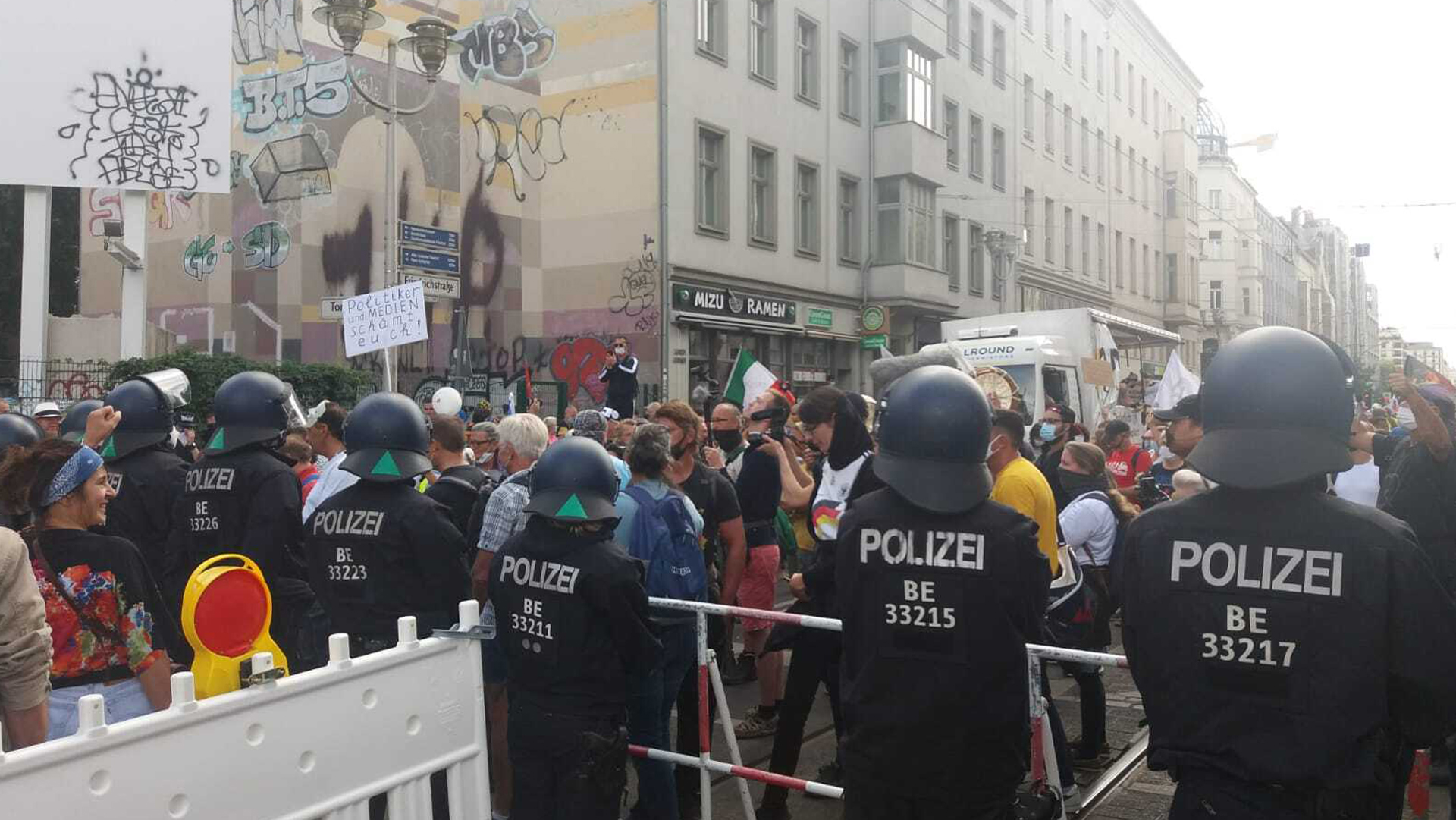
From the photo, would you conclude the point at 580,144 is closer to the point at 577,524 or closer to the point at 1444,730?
the point at 577,524

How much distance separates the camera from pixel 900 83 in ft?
90.1

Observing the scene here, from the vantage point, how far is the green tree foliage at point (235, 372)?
13016mm

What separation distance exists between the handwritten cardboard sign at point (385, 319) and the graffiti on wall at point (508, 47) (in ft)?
46.0

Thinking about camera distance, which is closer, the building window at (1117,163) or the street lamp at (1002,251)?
the street lamp at (1002,251)

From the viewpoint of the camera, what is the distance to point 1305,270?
332ft

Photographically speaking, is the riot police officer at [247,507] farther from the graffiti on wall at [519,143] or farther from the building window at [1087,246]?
the building window at [1087,246]

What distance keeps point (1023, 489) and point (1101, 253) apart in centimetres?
4173

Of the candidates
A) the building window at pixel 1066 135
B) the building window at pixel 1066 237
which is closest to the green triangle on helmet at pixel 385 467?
the building window at pixel 1066 237

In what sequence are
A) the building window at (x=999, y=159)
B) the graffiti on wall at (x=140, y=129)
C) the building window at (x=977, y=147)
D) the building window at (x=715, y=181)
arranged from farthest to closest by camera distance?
the building window at (x=999, y=159)
the building window at (x=977, y=147)
the building window at (x=715, y=181)
the graffiti on wall at (x=140, y=129)

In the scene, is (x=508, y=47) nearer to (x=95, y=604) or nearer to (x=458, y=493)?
(x=458, y=493)

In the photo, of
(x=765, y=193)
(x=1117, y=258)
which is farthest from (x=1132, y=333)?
(x=1117, y=258)

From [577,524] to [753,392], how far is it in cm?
645

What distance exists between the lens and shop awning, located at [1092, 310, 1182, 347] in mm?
20617

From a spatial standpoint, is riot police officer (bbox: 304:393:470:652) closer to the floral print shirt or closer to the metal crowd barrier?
the metal crowd barrier
